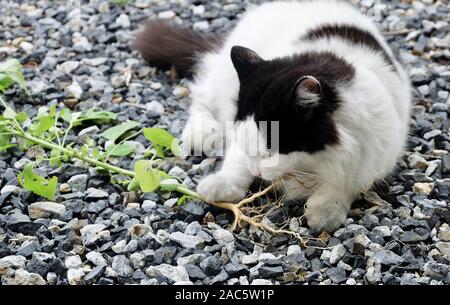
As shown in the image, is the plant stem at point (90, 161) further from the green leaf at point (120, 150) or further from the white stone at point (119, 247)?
the white stone at point (119, 247)

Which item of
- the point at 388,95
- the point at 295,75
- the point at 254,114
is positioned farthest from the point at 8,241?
the point at 388,95

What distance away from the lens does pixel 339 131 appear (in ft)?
8.19

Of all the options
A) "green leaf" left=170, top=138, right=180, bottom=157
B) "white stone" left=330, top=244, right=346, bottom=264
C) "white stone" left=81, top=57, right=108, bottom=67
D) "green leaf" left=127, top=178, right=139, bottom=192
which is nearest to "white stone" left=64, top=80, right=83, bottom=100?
"white stone" left=81, top=57, right=108, bottom=67

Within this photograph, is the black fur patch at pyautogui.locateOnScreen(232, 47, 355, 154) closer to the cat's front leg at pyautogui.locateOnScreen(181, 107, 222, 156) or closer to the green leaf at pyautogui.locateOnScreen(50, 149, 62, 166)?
the cat's front leg at pyautogui.locateOnScreen(181, 107, 222, 156)

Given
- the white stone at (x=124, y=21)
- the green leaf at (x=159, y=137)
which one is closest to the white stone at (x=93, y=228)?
the green leaf at (x=159, y=137)

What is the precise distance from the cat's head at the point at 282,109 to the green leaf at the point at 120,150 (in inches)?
24.6

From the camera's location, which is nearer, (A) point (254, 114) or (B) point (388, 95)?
(A) point (254, 114)

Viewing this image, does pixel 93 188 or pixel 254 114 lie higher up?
pixel 254 114

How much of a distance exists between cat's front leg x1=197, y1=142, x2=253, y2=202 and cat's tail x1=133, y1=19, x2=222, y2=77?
99cm

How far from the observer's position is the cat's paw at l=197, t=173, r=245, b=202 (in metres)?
2.69

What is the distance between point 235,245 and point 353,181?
51 centimetres

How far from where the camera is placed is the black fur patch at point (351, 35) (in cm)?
293

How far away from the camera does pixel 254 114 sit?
2.49 m
